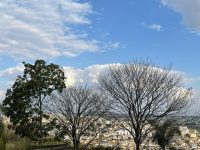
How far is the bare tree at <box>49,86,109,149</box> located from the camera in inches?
1713

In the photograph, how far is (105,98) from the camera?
3906 cm

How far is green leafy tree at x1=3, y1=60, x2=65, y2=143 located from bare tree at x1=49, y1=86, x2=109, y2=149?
1720 millimetres

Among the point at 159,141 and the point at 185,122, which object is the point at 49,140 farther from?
the point at 185,122

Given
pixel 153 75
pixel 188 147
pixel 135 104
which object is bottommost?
pixel 188 147

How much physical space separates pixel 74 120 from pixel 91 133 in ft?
8.87

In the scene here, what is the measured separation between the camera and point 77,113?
4394 centimetres

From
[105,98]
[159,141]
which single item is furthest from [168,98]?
[159,141]

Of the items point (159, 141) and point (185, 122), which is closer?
point (185, 122)

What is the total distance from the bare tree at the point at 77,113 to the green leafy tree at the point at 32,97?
172cm

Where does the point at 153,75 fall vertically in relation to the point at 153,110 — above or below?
above

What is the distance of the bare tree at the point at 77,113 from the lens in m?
43.5

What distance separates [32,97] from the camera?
42344 millimetres

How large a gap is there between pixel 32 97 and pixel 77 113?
4.96m

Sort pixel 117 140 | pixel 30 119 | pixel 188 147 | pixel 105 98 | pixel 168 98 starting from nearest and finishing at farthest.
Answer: pixel 168 98, pixel 105 98, pixel 30 119, pixel 117 140, pixel 188 147
